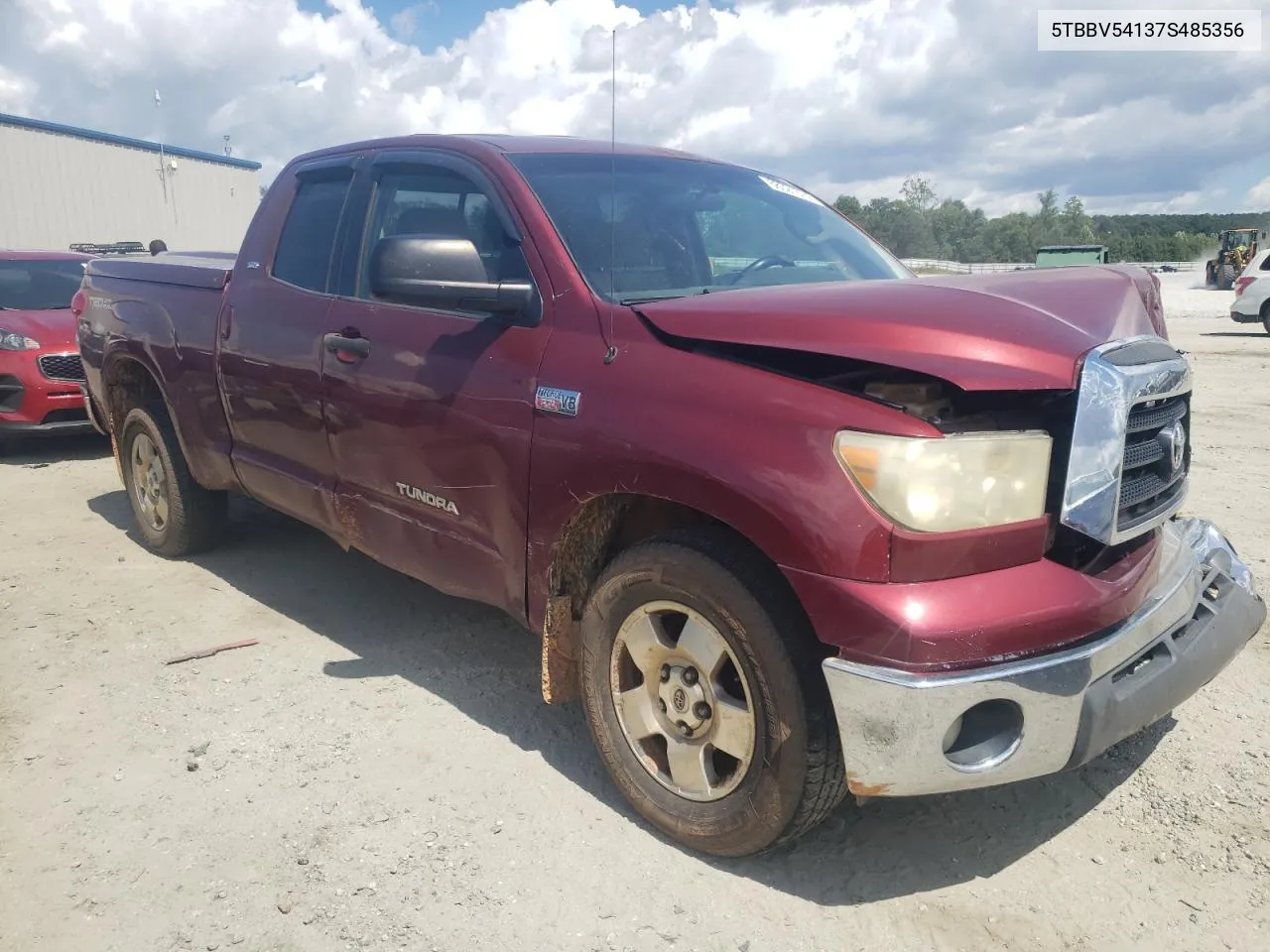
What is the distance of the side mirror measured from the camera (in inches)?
112

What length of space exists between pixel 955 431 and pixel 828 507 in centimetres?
33

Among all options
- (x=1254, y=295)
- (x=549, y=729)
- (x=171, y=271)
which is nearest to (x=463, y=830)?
(x=549, y=729)

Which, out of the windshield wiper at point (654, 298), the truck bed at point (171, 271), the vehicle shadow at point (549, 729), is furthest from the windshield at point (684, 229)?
the truck bed at point (171, 271)

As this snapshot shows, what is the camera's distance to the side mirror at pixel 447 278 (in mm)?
2855

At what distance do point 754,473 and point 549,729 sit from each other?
1531 mm

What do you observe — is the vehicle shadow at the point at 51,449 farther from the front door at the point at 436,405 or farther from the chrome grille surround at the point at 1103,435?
the chrome grille surround at the point at 1103,435

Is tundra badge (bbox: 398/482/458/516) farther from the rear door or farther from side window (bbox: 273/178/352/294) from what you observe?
side window (bbox: 273/178/352/294)

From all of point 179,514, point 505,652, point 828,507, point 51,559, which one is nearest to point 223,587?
point 179,514

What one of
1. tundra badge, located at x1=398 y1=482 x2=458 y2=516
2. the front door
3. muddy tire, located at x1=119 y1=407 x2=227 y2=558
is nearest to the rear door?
the front door

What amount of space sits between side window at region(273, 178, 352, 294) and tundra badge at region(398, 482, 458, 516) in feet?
3.13

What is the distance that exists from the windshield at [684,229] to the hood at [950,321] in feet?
1.23

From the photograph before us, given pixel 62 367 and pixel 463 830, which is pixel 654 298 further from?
pixel 62 367

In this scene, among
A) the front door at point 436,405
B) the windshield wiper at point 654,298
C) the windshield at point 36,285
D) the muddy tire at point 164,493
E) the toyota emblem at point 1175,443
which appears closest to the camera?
the toyota emblem at point 1175,443

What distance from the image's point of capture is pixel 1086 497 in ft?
7.41
